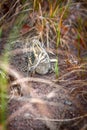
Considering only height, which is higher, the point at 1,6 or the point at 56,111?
the point at 1,6

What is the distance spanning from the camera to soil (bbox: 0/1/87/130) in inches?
A: 53.0

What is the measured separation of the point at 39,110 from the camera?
54.1 inches

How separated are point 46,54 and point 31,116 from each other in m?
0.32

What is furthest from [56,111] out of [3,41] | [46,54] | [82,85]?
[3,41]

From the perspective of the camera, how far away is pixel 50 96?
144cm

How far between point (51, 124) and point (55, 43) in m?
0.44

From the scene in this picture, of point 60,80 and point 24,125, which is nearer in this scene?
point 24,125

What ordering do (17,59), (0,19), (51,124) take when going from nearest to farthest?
(51,124) < (17,59) < (0,19)

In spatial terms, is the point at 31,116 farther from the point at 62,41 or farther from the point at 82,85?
the point at 62,41

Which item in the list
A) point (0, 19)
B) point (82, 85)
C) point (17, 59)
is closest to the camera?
point (82, 85)

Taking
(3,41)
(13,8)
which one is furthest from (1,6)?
(3,41)

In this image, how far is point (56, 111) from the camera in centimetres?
139

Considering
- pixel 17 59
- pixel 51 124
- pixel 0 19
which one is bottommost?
pixel 51 124

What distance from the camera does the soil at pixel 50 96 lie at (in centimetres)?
135
